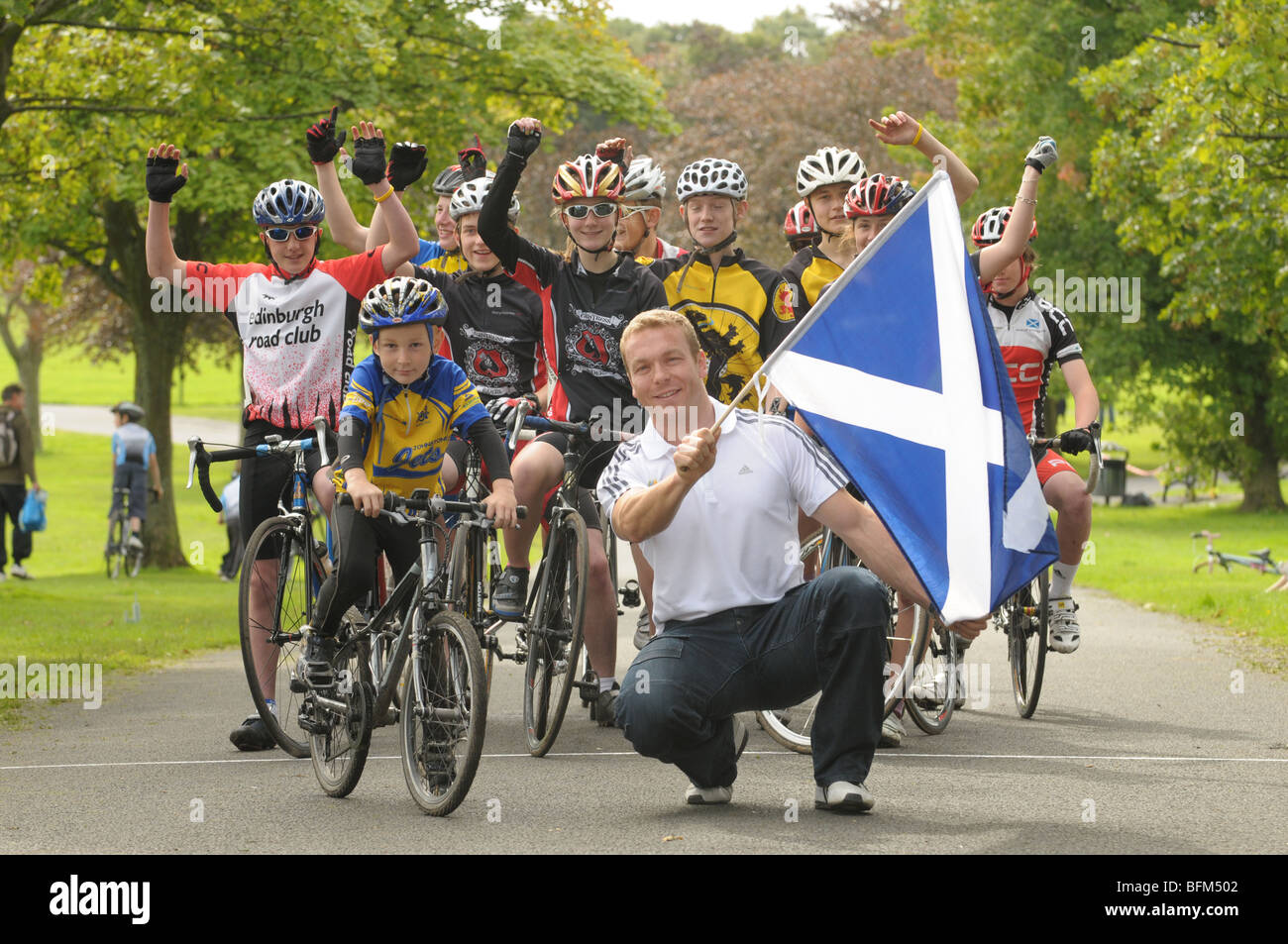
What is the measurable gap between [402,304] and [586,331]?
156cm

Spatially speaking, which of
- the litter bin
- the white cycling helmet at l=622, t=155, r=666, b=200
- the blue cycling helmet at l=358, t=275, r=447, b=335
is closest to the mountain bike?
the white cycling helmet at l=622, t=155, r=666, b=200

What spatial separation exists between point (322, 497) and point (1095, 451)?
140 inches

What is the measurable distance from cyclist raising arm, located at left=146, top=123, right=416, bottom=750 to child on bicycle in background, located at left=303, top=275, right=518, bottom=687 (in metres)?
0.99

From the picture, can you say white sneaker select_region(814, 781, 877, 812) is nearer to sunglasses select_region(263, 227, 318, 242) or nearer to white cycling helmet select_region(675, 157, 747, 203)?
white cycling helmet select_region(675, 157, 747, 203)

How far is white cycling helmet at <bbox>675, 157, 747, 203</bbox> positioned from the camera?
346 inches

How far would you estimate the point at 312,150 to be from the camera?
8.41 metres

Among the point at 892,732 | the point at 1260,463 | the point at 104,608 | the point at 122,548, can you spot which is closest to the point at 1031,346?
the point at 892,732

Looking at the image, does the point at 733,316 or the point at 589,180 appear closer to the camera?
the point at 589,180

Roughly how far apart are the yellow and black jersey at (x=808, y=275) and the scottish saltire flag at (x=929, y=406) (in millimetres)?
2384

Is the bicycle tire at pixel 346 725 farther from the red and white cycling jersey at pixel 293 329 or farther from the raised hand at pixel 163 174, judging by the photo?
the raised hand at pixel 163 174

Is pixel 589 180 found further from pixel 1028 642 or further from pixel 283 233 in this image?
pixel 1028 642

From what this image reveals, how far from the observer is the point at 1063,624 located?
9211 mm

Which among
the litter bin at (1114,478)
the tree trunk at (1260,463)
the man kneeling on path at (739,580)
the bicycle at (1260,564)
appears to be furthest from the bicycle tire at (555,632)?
the litter bin at (1114,478)

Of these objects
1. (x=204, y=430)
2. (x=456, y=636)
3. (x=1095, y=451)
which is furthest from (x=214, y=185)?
(x=204, y=430)
